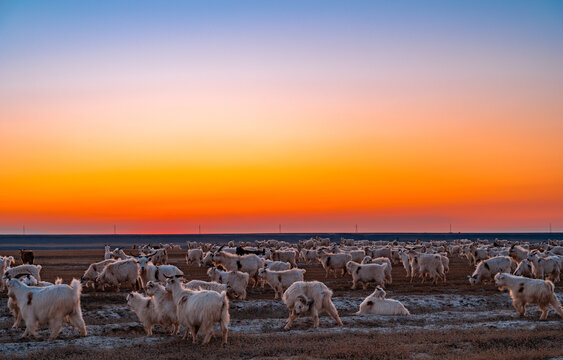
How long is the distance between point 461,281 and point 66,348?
78.7ft

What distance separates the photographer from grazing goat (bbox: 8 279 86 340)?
15.4 m

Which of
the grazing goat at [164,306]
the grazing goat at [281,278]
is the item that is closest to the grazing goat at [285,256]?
the grazing goat at [281,278]

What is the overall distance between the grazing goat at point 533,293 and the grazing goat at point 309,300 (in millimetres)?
6320

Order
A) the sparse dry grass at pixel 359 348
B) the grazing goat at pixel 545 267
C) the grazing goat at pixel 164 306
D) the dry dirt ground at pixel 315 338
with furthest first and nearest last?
the grazing goat at pixel 545 267, the grazing goat at pixel 164 306, the dry dirt ground at pixel 315 338, the sparse dry grass at pixel 359 348

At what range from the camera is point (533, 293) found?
61.9ft

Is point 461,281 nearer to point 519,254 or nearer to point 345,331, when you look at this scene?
point 519,254

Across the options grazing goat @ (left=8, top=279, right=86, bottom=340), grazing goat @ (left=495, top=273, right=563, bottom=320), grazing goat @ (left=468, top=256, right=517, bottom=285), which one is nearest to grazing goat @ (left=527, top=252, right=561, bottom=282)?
grazing goat @ (left=468, top=256, right=517, bottom=285)

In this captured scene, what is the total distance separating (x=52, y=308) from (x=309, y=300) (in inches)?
283

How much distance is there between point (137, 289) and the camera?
89.3ft

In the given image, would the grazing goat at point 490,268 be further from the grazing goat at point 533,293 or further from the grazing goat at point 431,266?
the grazing goat at point 533,293

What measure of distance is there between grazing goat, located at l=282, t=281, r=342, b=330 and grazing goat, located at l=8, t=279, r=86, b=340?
595 cm

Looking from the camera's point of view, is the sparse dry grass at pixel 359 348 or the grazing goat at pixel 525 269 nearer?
the sparse dry grass at pixel 359 348

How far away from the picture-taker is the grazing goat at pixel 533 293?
61.3 ft

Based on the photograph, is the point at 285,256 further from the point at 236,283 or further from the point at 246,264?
the point at 236,283
